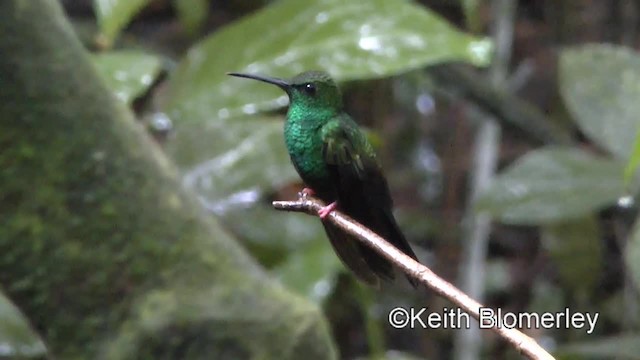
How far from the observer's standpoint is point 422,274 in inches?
24.3

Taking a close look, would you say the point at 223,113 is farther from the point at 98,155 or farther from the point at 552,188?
the point at 552,188

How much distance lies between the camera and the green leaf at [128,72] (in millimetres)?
1419

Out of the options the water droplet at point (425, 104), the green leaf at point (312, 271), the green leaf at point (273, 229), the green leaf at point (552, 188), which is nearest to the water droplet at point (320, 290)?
the green leaf at point (312, 271)

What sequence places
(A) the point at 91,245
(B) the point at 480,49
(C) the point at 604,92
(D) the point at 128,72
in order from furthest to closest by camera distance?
(C) the point at 604,92
(D) the point at 128,72
(B) the point at 480,49
(A) the point at 91,245

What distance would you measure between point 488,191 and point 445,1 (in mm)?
1502

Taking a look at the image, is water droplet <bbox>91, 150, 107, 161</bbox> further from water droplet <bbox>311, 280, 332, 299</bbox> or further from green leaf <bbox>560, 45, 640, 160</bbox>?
green leaf <bbox>560, 45, 640, 160</bbox>

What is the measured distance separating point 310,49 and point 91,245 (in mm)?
467

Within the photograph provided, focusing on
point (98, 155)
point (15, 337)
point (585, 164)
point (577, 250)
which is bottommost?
point (577, 250)

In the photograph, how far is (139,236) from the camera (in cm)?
116

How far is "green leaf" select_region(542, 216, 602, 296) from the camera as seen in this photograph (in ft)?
7.28

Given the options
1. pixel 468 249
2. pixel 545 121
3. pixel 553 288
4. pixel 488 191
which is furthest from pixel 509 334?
pixel 553 288

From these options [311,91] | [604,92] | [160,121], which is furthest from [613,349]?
[311,91]

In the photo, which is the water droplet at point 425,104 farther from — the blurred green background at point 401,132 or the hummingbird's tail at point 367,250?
the hummingbird's tail at point 367,250

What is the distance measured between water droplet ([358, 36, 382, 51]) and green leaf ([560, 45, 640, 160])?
44cm
